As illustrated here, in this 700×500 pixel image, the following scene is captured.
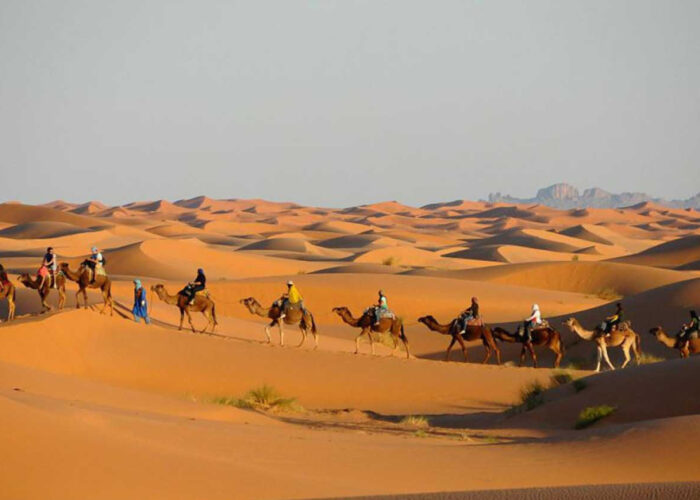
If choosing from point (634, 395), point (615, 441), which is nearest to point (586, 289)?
point (634, 395)

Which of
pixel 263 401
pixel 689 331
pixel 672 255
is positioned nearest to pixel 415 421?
pixel 263 401

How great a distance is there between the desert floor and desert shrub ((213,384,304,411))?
0.10m

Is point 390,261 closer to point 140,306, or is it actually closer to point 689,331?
point 140,306

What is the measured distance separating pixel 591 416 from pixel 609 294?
1259 inches

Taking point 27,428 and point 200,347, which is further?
point 200,347

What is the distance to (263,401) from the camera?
21.2 metres

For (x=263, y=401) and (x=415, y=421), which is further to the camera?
(x=263, y=401)

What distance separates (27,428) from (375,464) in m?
4.12

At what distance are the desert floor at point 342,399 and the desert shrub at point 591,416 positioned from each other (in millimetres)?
305

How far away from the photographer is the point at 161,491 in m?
8.88

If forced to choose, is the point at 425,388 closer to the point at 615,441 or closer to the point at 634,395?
the point at 634,395

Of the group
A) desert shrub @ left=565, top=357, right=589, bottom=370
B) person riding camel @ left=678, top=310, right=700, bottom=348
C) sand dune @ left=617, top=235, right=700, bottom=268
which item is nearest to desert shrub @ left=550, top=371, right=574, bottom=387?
person riding camel @ left=678, top=310, right=700, bottom=348

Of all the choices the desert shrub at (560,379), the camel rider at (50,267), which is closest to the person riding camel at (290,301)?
the camel rider at (50,267)

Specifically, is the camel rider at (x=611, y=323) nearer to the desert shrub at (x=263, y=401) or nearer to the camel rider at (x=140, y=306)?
the desert shrub at (x=263, y=401)
